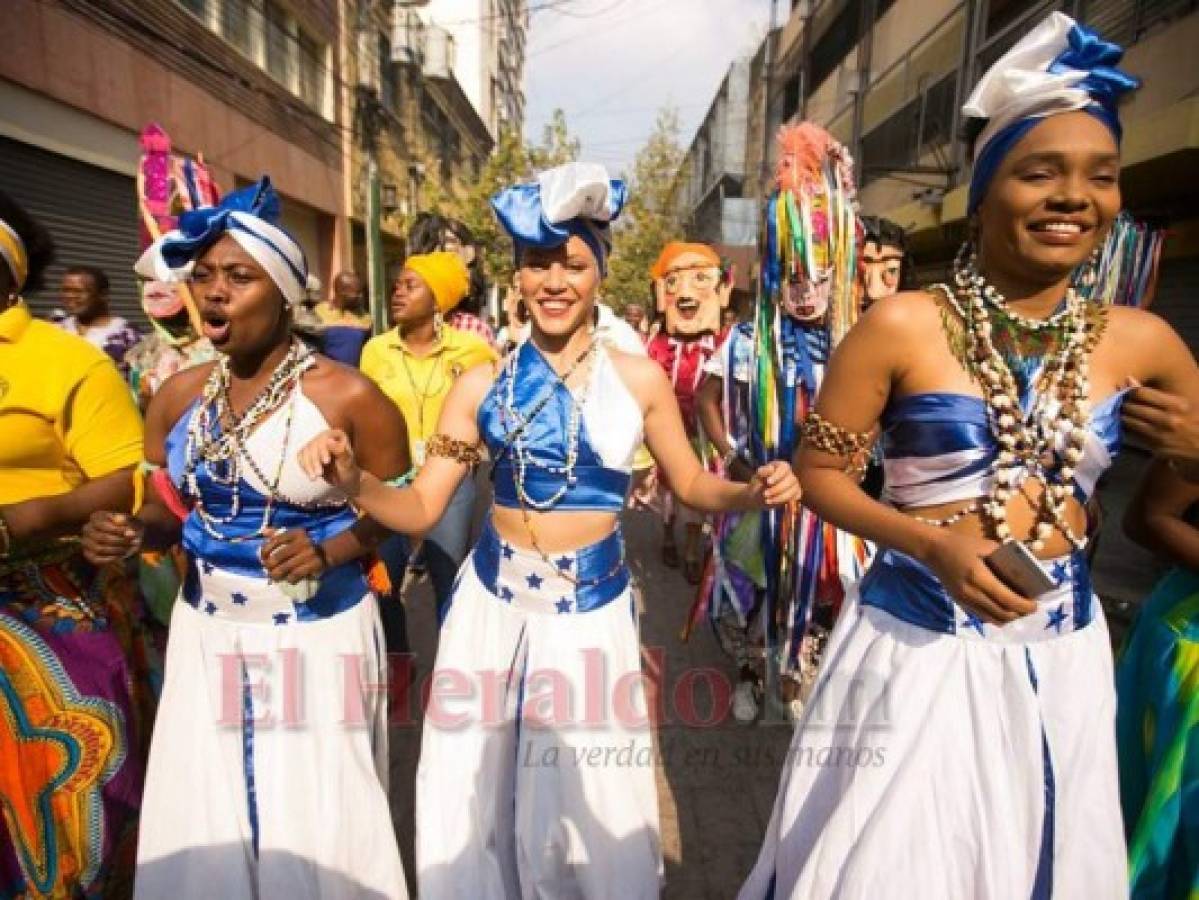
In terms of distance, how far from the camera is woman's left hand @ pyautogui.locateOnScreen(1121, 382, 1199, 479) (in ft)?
5.13

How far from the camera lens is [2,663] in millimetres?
2088

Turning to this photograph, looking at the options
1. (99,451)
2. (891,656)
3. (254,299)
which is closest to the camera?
(891,656)

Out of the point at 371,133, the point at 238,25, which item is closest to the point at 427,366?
the point at 238,25

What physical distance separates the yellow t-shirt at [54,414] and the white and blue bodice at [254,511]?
20cm

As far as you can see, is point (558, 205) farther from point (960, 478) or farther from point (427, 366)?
point (427, 366)

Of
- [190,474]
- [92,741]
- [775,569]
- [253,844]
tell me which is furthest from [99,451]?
[775,569]

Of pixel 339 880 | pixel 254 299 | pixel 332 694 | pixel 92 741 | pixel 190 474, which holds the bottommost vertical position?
pixel 339 880

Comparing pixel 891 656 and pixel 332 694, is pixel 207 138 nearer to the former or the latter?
pixel 332 694

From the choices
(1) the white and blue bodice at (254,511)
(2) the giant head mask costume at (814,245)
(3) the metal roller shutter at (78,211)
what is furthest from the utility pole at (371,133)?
(1) the white and blue bodice at (254,511)

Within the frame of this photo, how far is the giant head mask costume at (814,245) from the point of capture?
3096 millimetres

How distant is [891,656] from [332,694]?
1492mm

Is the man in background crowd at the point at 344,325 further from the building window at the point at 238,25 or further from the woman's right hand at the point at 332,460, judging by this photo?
the building window at the point at 238,25

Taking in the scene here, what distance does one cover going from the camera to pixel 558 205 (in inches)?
79.4

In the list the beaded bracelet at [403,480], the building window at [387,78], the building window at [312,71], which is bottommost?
the beaded bracelet at [403,480]
